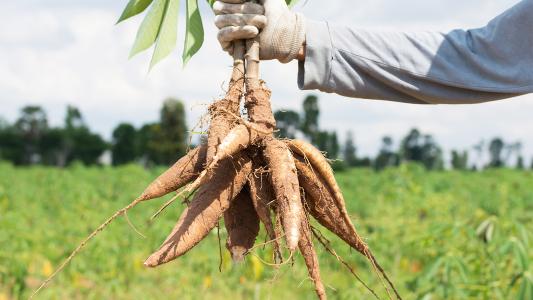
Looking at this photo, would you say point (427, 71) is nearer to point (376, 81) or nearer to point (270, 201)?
point (376, 81)

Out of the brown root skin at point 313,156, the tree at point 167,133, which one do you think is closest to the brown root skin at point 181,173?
the brown root skin at point 313,156

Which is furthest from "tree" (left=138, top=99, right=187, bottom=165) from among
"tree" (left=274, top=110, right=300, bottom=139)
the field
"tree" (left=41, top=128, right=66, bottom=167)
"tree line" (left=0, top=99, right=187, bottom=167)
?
"tree" (left=274, top=110, right=300, bottom=139)

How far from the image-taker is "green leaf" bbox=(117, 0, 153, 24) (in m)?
2.06

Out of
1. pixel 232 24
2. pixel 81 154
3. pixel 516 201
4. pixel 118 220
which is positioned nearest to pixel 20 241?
pixel 118 220

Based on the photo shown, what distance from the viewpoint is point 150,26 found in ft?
6.68

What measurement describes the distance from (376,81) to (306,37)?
0.84ft

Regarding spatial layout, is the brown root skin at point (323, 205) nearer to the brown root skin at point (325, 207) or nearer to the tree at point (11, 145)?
the brown root skin at point (325, 207)

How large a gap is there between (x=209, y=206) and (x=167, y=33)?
57 cm

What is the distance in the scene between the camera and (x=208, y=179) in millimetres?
1705

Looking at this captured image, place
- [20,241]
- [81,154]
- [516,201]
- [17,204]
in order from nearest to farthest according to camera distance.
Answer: [20,241] → [17,204] → [516,201] → [81,154]

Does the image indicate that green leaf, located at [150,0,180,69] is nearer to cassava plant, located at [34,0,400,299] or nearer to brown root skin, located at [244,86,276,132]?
cassava plant, located at [34,0,400,299]

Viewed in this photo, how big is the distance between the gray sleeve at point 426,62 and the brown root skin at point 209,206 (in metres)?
0.31

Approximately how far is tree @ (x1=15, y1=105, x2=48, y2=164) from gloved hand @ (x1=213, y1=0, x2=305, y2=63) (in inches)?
2222

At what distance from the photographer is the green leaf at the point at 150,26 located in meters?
Answer: 2.03
